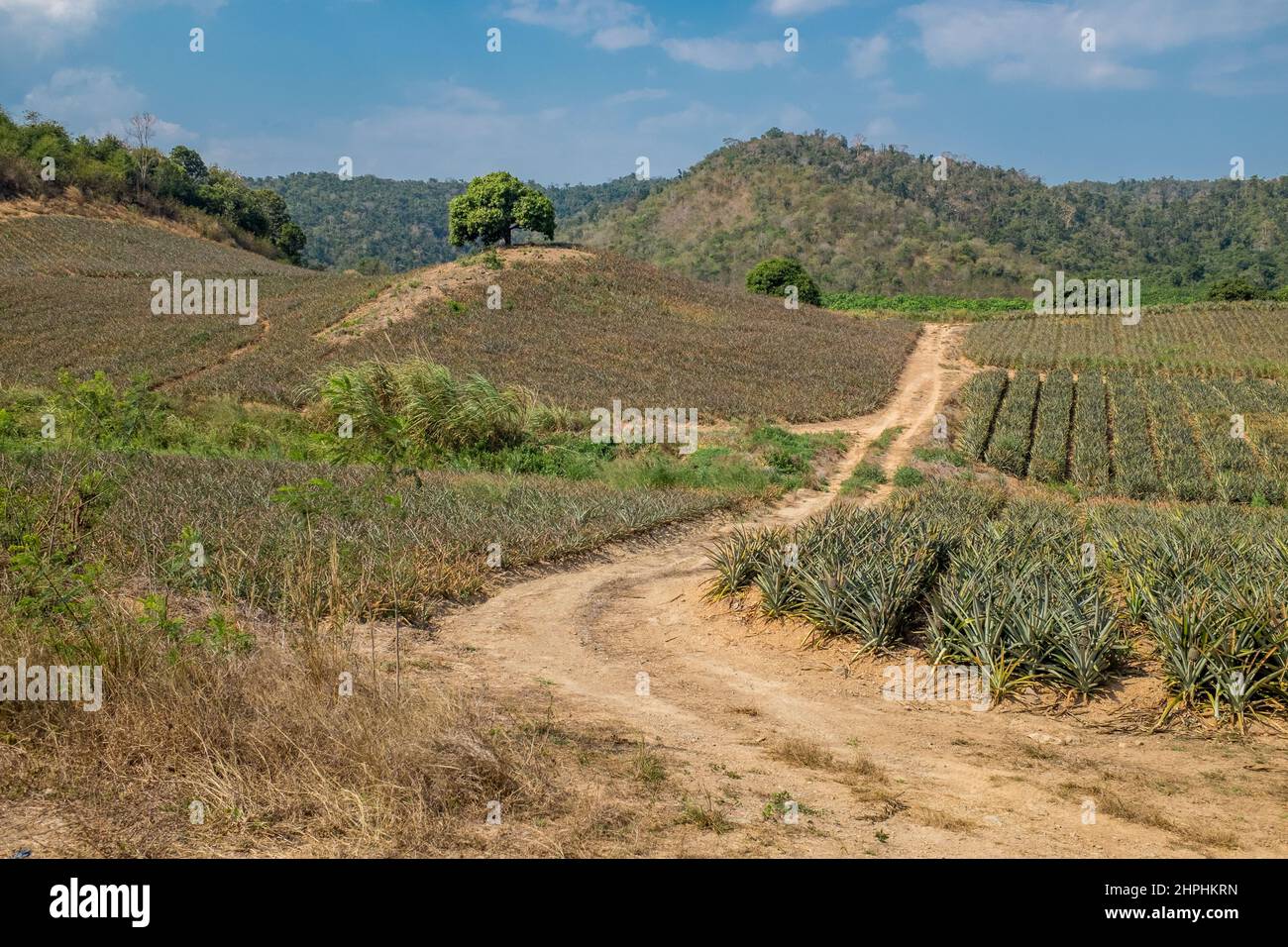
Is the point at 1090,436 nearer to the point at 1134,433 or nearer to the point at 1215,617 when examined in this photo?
the point at 1134,433

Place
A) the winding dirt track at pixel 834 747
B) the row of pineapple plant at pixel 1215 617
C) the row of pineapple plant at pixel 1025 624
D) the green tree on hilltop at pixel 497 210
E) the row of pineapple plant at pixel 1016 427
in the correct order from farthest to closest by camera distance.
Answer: the green tree on hilltop at pixel 497 210 < the row of pineapple plant at pixel 1016 427 < the row of pineapple plant at pixel 1025 624 < the row of pineapple plant at pixel 1215 617 < the winding dirt track at pixel 834 747

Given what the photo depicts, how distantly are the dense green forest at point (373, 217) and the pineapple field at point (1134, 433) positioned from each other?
77189 mm

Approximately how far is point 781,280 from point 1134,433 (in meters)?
37.2

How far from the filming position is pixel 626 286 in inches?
1713

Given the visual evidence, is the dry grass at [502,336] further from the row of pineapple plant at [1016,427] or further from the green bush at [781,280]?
the green bush at [781,280]

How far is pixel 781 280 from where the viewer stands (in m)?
62.2

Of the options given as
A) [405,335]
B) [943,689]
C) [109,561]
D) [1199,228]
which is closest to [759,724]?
[943,689]

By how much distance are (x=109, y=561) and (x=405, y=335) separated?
26.1 meters

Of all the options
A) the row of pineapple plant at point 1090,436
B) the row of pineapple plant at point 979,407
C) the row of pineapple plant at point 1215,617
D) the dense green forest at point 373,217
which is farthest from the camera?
the dense green forest at point 373,217

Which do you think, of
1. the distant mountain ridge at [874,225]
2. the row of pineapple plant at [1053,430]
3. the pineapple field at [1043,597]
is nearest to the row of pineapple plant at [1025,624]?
the pineapple field at [1043,597]

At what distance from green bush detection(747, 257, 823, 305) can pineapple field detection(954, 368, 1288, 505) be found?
2560 cm

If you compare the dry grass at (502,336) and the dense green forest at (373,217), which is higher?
the dense green forest at (373,217)

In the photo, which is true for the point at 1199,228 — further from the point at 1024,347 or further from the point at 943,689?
the point at 943,689

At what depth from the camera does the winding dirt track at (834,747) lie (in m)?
4.60
